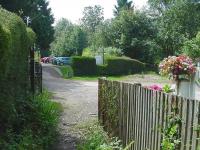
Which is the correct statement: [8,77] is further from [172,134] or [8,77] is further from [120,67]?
[120,67]

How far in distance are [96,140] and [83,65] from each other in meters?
31.8

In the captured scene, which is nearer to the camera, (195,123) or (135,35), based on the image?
(195,123)

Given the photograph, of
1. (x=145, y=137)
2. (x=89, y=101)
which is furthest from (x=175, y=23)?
(x=145, y=137)

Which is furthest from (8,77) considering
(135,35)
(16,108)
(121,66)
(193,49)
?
A: (135,35)

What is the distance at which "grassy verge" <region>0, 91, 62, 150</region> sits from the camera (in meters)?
7.61

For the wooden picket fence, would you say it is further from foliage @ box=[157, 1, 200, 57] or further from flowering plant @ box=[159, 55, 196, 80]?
foliage @ box=[157, 1, 200, 57]

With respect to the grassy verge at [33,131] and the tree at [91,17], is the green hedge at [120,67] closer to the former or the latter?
the grassy verge at [33,131]

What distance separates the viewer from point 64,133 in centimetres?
1113

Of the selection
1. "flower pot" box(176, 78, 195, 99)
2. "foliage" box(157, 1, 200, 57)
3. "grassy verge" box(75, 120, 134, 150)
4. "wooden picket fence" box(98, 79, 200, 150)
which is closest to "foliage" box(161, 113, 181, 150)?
"wooden picket fence" box(98, 79, 200, 150)

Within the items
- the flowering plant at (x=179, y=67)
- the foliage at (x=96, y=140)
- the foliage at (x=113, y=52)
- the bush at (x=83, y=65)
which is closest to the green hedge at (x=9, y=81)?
the foliage at (x=96, y=140)

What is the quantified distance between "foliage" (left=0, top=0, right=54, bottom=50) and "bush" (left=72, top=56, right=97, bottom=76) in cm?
488

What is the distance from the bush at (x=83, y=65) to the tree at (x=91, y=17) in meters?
69.2

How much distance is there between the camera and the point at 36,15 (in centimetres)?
4328

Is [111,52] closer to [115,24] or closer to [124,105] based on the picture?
[115,24]
